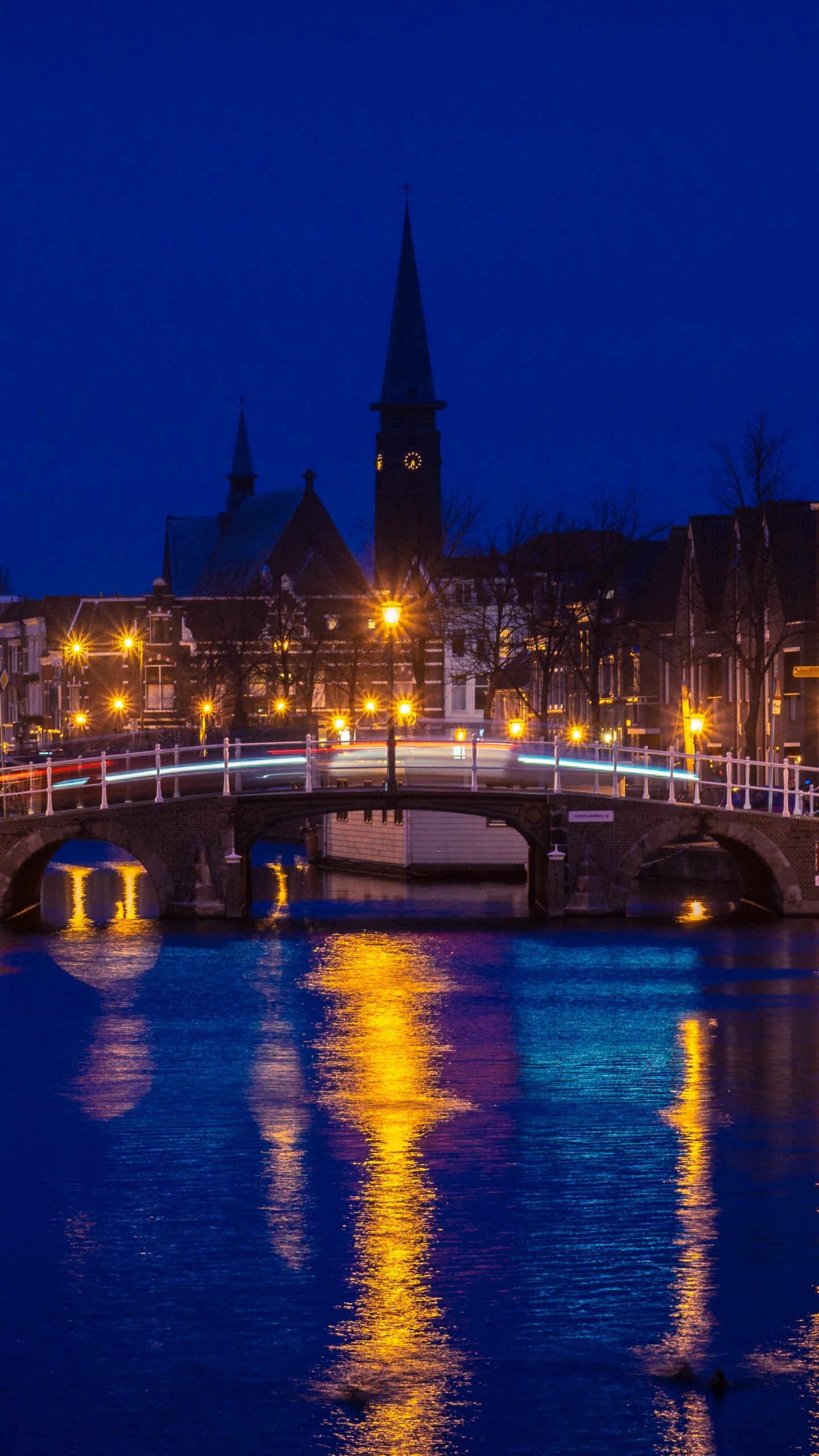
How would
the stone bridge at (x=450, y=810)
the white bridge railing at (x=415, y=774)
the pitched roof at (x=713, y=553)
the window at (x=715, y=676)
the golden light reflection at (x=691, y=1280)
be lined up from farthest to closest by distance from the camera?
the window at (x=715, y=676) < the pitched roof at (x=713, y=553) < the white bridge railing at (x=415, y=774) < the stone bridge at (x=450, y=810) < the golden light reflection at (x=691, y=1280)

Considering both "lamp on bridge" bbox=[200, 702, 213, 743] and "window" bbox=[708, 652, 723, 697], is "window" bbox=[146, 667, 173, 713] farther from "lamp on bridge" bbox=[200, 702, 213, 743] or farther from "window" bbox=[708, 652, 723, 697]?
"window" bbox=[708, 652, 723, 697]

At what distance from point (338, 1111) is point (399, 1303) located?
7802mm

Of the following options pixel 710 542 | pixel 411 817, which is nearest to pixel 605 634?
pixel 710 542

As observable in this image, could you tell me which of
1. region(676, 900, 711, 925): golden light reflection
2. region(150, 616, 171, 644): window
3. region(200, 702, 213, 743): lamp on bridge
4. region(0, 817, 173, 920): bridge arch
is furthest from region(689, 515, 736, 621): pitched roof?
region(150, 616, 171, 644): window

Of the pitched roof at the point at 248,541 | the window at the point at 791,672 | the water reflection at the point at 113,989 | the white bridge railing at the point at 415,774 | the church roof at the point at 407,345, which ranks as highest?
the church roof at the point at 407,345

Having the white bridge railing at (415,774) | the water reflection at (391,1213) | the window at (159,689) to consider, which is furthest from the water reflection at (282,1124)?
the window at (159,689)

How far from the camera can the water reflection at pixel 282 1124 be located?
18438mm

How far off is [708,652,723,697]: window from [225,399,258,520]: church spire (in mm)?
87299

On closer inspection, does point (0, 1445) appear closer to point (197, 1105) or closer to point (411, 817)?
point (197, 1105)

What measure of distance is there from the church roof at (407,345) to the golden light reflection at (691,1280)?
94426 millimetres

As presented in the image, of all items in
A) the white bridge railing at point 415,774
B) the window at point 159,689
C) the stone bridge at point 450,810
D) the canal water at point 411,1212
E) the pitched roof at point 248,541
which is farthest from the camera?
the pitched roof at point 248,541

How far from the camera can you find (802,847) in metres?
44.1

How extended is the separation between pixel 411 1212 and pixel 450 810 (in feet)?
84.4

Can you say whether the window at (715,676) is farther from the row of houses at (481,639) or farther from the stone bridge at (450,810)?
the stone bridge at (450,810)
